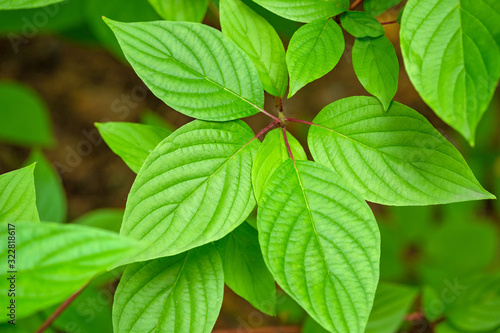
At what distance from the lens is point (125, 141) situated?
2.97 ft

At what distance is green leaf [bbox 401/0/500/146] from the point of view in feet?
1.89

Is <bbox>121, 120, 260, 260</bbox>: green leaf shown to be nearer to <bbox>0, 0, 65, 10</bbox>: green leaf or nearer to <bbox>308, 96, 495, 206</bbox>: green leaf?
<bbox>308, 96, 495, 206</bbox>: green leaf

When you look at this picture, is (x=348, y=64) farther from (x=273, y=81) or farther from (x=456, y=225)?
(x=273, y=81)

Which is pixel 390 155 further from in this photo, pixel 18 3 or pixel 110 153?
pixel 110 153

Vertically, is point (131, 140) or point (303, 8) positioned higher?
point (303, 8)

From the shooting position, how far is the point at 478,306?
1.20 metres

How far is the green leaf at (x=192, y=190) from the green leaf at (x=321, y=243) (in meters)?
0.06

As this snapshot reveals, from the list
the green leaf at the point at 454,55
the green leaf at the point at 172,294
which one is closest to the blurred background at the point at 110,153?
the green leaf at the point at 172,294

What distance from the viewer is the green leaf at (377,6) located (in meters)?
0.80

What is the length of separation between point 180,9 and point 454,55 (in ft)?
2.21

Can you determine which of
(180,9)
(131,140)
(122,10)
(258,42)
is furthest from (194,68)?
(122,10)

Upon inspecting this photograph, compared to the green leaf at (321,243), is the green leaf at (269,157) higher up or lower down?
higher up

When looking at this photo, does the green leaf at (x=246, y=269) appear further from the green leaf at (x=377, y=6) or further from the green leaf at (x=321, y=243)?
the green leaf at (x=377, y=6)

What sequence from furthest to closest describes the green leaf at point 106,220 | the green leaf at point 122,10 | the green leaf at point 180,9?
the green leaf at point 106,220
the green leaf at point 122,10
the green leaf at point 180,9
